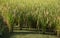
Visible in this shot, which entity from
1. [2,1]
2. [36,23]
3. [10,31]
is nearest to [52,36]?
[36,23]

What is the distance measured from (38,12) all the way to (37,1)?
0.86 ft

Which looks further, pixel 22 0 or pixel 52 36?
pixel 22 0

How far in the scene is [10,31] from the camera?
4488 millimetres

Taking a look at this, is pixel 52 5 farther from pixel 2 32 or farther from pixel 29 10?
pixel 2 32

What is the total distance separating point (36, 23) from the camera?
14.9ft

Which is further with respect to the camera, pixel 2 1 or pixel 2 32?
pixel 2 1

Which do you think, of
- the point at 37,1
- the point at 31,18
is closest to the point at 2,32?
the point at 31,18

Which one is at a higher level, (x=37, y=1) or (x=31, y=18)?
(x=37, y=1)

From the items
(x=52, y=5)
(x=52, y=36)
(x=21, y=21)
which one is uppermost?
(x=52, y=5)

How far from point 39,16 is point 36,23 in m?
0.14

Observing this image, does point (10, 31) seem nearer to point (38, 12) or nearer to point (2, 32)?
point (2, 32)

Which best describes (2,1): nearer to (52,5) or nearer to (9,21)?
(9,21)

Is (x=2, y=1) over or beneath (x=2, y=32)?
over

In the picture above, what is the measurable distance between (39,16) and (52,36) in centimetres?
46
